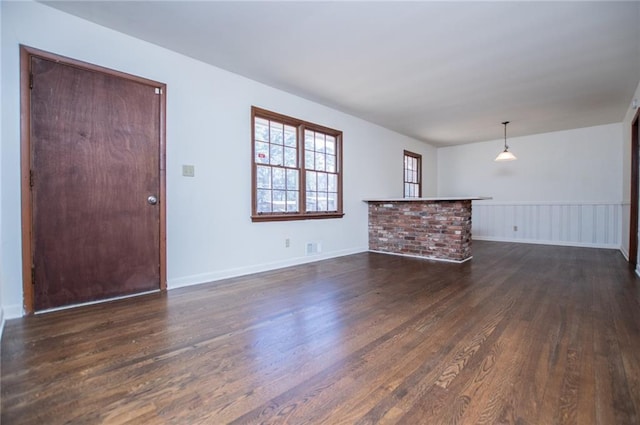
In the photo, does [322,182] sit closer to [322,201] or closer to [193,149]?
[322,201]

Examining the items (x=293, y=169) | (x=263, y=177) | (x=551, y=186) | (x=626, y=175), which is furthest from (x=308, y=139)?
(x=551, y=186)

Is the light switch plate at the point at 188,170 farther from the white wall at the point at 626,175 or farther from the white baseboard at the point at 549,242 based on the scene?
the white baseboard at the point at 549,242

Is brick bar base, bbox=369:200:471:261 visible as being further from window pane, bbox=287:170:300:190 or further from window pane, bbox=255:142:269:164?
window pane, bbox=255:142:269:164

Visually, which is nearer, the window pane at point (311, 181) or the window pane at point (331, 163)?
the window pane at point (311, 181)

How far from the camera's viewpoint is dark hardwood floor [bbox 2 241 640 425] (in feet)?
4.32

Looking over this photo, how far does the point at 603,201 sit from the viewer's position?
19.8 feet

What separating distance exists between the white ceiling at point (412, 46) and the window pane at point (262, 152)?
0.83 meters

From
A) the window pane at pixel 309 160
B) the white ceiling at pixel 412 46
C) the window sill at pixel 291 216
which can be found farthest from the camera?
the window pane at pixel 309 160

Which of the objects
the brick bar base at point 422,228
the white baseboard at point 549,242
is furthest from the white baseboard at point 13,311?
the white baseboard at point 549,242

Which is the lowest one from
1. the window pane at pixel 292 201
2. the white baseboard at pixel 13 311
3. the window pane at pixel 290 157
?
the white baseboard at pixel 13 311

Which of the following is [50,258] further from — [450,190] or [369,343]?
[450,190]

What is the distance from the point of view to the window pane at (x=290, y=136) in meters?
4.43

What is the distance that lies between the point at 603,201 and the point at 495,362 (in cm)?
648

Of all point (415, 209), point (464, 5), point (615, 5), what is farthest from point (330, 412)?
point (415, 209)
